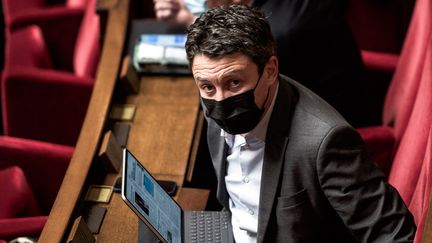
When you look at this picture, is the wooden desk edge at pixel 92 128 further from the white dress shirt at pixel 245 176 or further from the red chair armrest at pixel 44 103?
the white dress shirt at pixel 245 176

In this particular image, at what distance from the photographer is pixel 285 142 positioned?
1124 mm

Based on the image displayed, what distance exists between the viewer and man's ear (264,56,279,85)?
108 cm

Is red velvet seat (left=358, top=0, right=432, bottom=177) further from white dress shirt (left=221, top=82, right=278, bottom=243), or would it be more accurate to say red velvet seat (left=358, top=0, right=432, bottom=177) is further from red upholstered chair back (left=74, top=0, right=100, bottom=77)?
red upholstered chair back (left=74, top=0, right=100, bottom=77)

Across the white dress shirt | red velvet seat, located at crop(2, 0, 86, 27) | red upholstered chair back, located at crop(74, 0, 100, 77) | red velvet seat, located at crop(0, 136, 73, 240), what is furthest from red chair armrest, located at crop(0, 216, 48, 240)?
red velvet seat, located at crop(2, 0, 86, 27)

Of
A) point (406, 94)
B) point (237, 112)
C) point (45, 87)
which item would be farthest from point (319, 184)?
point (45, 87)

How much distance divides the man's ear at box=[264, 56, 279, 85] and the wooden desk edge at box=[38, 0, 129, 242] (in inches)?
18.0

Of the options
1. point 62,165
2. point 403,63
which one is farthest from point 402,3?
point 62,165

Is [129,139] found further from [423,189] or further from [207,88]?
[423,189]

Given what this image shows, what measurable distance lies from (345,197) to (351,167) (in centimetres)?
5

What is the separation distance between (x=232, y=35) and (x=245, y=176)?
0.28 m

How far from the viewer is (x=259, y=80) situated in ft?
3.56

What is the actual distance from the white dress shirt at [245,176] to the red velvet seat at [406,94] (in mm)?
379

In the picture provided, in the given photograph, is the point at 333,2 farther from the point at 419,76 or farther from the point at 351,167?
the point at 351,167

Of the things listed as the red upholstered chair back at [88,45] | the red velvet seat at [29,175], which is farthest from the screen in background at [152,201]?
the red upholstered chair back at [88,45]
